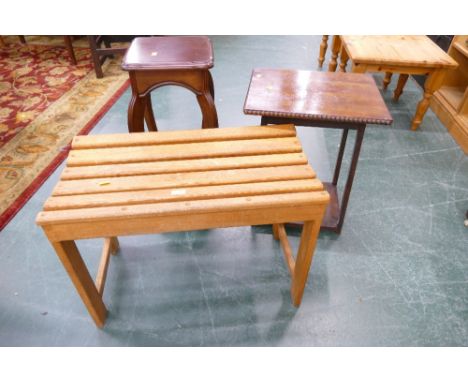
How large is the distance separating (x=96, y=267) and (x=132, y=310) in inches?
13.2

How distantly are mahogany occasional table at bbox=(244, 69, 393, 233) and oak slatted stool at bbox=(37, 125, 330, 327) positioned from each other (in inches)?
3.2

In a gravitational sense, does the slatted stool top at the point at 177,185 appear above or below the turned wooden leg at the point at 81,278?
above

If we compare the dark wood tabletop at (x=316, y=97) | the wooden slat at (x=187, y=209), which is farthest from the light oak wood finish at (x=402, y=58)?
the wooden slat at (x=187, y=209)

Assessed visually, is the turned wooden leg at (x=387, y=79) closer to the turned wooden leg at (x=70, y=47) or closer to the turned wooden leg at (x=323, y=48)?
the turned wooden leg at (x=323, y=48)

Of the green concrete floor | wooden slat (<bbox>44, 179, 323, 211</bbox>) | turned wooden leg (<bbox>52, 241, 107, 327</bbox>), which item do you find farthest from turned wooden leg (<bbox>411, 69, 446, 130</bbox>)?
turned wooden leg (<bbox>52, 241, 107, 327</bbox>)

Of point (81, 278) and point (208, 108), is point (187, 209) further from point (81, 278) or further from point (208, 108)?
point (208, 108)

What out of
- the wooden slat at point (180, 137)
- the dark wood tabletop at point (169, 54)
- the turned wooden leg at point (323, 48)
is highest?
the dark wood tabletop at point (169, 54)

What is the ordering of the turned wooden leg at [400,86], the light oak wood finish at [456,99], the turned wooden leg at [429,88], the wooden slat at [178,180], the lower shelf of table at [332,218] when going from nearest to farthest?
the wooden slat at [178,180] → the lower shelf of table at [332,218] → the turned wooden leg at [429,88] → the light oak wood finish at [456,99] → the turned wooden leg at [400,86]

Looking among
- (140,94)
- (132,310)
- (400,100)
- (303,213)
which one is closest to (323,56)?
(400,100)

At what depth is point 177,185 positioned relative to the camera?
42.3 inches

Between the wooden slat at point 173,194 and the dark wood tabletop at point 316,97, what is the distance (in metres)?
0.35

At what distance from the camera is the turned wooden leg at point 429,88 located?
7.50ft

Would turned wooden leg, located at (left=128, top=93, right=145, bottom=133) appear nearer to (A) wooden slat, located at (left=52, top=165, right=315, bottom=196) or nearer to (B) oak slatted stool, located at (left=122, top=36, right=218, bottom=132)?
(B) oak slatted stool, located at (left=122, top=36, right=218, bottom=132)

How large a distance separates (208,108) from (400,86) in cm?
220
